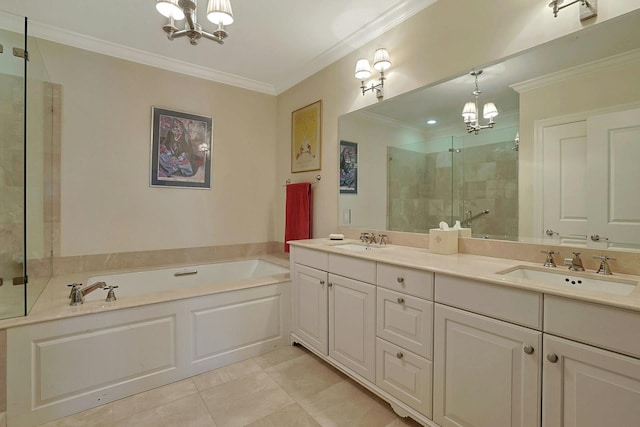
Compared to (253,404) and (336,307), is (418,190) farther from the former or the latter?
(253,404)

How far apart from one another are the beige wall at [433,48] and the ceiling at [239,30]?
0.13m

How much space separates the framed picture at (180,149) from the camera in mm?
2730

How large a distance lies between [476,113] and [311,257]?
1466 mm

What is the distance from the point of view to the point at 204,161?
2977mm

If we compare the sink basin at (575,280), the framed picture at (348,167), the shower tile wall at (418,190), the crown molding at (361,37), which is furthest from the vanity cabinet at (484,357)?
the crown molding at (361,37)

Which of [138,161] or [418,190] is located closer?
[418,190]

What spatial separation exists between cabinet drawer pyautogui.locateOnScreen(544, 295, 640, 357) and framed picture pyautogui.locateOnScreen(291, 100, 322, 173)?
2.13 metres

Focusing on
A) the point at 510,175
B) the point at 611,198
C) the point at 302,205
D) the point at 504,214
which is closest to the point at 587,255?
the point at 611,198

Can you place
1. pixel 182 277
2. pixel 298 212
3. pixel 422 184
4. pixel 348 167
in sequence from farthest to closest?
pixel 298 212
pixel 182 277
pixel 348 167
pixel 422 184

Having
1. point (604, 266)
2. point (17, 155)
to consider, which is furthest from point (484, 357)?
point (17, 155)

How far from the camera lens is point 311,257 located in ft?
7.32

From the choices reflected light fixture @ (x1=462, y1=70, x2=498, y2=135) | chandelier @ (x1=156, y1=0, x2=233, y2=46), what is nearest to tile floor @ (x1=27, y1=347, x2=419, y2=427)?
reflected light fixture @ (x1=462, y1=70, x2=498, y2=135)

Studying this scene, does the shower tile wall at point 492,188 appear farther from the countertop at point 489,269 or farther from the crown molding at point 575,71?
the crown molding at point 575,71

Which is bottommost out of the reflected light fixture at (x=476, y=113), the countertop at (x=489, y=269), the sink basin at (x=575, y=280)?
the sink basin at (x=575, y=280)
